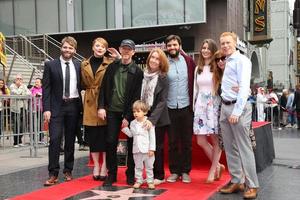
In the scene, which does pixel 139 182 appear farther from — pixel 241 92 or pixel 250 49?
pixel 250 49

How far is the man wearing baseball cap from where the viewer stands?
677 centimetres

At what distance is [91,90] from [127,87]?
0.71m

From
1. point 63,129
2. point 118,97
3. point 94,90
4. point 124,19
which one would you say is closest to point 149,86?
point 118,97

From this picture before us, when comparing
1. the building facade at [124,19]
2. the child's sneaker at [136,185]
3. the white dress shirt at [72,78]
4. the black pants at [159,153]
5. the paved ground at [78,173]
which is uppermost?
the building facade at [124,19]

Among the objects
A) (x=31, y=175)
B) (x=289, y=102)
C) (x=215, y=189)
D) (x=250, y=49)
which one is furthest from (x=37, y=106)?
(x=250, y=49)

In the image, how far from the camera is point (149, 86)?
6727 mm

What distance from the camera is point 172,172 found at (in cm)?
716

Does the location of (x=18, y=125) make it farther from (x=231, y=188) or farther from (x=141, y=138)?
(x=231, y=188)

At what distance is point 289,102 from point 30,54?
42.8ft

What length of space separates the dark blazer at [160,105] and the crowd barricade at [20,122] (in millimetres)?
4373

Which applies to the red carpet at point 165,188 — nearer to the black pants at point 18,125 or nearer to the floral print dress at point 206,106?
the floral print dress at point 206,106

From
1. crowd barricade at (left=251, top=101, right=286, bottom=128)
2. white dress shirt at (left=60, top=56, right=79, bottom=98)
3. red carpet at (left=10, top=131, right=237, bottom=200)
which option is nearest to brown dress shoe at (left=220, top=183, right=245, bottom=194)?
red carpet at (left=10, top=131, right=237, bottom=200)

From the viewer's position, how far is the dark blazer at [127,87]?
677 cm

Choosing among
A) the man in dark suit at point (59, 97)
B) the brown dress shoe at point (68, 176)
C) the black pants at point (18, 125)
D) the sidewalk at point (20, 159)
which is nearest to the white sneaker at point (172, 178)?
the brown dress shoe at point (68, 176)
